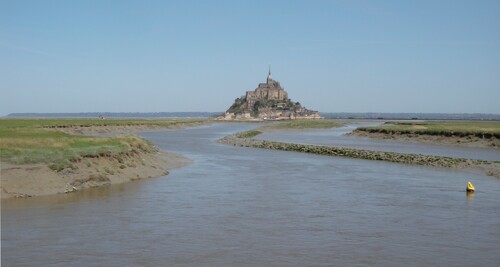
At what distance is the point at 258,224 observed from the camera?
59.0 ft

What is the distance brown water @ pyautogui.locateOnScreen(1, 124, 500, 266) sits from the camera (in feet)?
45.9

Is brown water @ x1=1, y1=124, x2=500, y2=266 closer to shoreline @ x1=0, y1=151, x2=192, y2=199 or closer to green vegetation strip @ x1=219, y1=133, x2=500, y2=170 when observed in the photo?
shoreline @ x1=0, y1=151, x2=192, y2=199

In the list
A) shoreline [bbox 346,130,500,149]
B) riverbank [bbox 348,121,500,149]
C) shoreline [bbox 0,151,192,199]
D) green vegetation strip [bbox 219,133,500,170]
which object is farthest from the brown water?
riverbank [bbox 348,121,500,149]

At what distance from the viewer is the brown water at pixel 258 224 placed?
1400 cm

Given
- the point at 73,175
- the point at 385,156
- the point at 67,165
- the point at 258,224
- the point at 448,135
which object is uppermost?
A: the point at 67,165

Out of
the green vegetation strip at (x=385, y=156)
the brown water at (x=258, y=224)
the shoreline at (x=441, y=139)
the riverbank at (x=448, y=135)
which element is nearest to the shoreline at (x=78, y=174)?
the brown water at (x=258, y=224)

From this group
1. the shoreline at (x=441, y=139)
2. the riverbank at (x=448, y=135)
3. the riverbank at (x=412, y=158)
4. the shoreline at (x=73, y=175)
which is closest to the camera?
the shoreline at (x=73, y=175)

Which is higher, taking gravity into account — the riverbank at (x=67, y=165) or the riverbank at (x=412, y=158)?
the riverbank at (x=67, y=165)

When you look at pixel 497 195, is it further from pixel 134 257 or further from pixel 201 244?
pixel 134 257

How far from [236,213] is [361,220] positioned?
473 centimetres

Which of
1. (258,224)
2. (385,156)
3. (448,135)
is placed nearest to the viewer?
(258,224)

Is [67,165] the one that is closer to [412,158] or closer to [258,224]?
[258,224]

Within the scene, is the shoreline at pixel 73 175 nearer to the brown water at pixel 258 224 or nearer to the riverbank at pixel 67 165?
the riverbank at pixel 67 165

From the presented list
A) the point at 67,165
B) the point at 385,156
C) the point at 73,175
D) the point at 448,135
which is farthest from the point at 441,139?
the point at 67,165
